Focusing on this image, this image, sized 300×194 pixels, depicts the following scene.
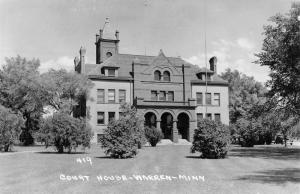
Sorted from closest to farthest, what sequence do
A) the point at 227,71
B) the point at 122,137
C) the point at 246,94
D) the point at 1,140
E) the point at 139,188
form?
1. the point at 139,188
2. the point at 122,137
3. the point at 1,140
4. the point at 246,94
5. the point at 227,71

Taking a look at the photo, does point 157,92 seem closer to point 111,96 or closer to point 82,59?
point 111,96

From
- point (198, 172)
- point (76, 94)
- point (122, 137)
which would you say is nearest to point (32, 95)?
point (76, 94)

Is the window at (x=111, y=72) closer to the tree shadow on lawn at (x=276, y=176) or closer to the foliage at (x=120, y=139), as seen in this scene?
the foliage at (x=120, y=139)

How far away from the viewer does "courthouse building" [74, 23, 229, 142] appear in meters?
53.6

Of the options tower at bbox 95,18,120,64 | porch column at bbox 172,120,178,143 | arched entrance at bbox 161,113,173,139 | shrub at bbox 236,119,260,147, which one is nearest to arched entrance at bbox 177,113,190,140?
arched entrance at bbox 161,113,173,139

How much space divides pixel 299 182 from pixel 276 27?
67.4 ft

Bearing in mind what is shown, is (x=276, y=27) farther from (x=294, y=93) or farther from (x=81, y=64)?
(x=81, y=64)

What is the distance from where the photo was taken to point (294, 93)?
32.7m

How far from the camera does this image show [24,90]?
52531mm

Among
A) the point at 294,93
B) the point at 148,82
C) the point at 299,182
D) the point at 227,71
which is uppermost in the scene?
the point at 227,71

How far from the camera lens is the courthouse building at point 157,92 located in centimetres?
5356

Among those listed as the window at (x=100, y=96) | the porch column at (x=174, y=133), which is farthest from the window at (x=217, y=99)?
the window at (x=100, y=96)

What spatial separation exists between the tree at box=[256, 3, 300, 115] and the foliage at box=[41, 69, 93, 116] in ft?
84.3

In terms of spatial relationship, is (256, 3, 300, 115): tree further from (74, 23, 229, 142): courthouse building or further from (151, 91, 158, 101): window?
Answer: (151, 91, 158, 101): window
